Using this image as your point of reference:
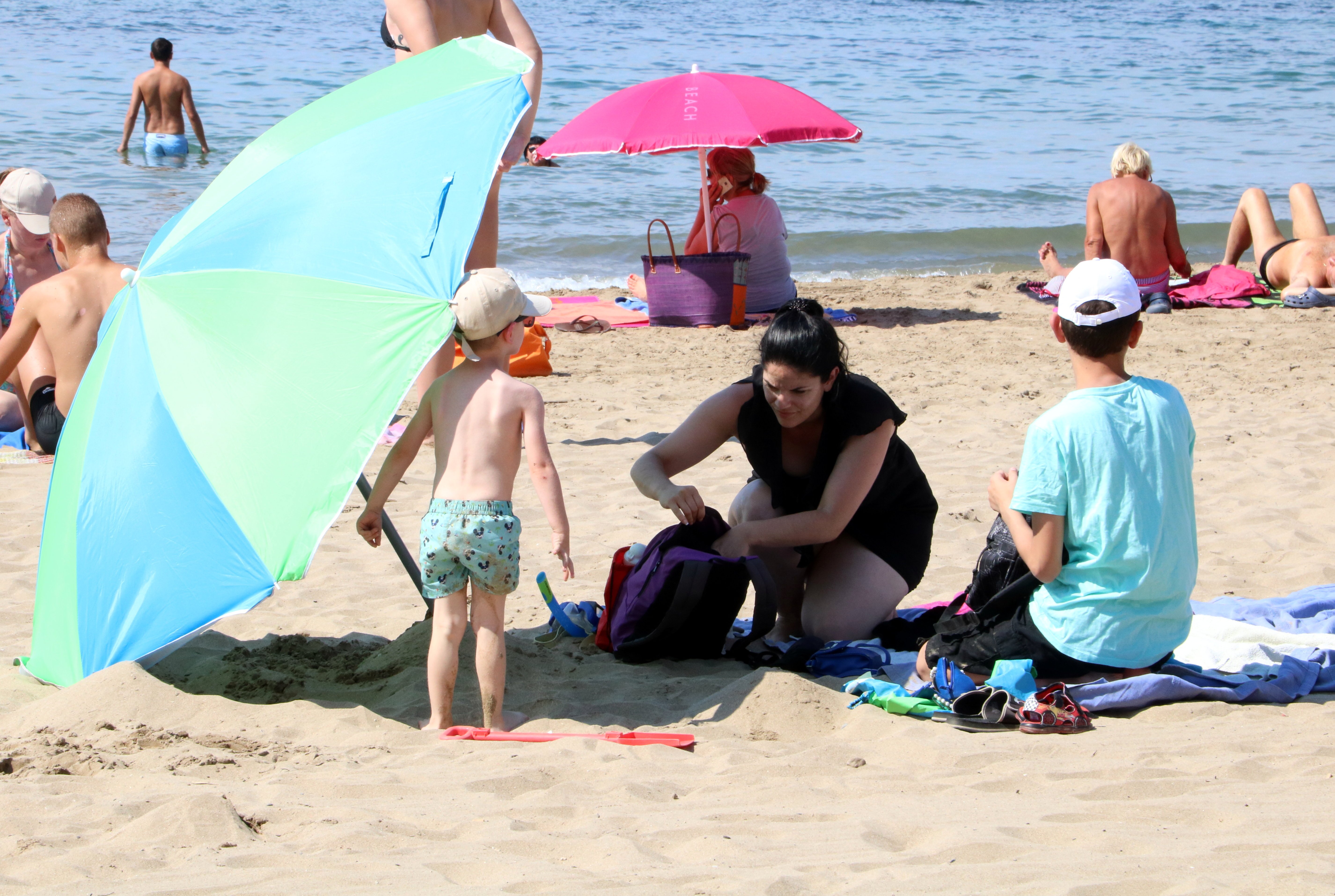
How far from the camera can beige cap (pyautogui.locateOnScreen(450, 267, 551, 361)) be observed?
2871mm

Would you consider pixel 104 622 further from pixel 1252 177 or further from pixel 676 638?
pixel 1252 177

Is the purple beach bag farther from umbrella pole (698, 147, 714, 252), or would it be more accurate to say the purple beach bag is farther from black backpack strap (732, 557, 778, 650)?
black backpack strap (732, 557, 778, 650)

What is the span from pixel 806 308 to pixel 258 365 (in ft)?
5.22

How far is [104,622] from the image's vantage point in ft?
9.28

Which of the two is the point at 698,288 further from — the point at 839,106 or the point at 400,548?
the point at 839,106

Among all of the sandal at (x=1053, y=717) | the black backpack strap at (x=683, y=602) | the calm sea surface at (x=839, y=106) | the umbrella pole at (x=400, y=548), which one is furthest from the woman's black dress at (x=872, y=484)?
the calm sea surface at (x=839, y=106)

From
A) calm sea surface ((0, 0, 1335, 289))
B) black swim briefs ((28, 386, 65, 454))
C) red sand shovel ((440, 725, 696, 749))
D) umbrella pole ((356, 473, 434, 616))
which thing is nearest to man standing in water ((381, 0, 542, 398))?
umbrella pole ((356, 473, 434, 616))

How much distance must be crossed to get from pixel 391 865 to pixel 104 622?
1.18 meters

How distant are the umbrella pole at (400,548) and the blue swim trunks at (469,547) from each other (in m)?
0.26

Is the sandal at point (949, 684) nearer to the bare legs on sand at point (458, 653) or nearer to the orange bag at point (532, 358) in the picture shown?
the bare legs on sand at point (458, 653)

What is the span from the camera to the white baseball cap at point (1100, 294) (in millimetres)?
2869

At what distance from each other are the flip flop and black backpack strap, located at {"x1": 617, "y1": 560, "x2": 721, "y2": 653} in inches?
209

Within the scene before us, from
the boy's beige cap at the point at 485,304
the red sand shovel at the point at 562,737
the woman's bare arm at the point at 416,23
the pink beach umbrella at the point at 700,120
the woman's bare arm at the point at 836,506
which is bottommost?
the red sand shovel at the point at 562,737

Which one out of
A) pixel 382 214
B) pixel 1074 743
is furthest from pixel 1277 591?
pixel 382 214
